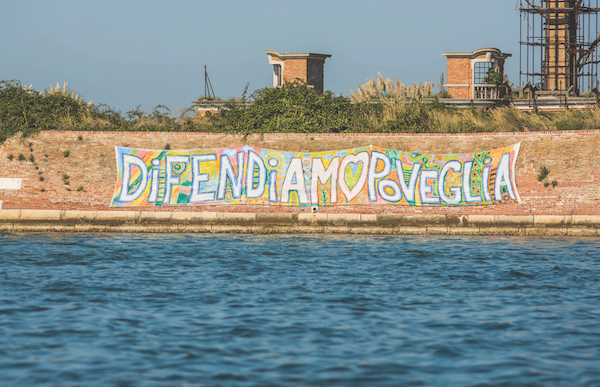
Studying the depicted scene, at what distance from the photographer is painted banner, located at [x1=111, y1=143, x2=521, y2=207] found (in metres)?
22.3

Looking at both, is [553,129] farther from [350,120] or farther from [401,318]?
[401,318]

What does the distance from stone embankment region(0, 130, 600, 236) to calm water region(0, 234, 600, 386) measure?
341 cm

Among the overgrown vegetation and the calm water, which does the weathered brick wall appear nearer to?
the overgrown vegetation

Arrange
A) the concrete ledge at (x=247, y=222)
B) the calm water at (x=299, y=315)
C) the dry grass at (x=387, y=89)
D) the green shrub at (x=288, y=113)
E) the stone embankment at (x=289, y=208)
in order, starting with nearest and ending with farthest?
1. the calm water at (x=299, y=315)
2. the stone embankment at (x=289, y=208)
3. the concrete ledge at (x=247, y=222)
4. the green shrub at (x=288, y=113)
5. the dry grass at (x=387, y=89)

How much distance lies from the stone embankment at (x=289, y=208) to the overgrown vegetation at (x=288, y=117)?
2.18 feet

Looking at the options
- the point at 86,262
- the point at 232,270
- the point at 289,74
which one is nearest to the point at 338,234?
the point at 232,270

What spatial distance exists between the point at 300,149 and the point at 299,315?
1296 centimetres

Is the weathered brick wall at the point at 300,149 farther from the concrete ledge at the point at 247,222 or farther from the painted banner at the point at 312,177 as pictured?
the concrete ledge at the point at 247,222

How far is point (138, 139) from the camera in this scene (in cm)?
2347

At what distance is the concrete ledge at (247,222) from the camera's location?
858 inches

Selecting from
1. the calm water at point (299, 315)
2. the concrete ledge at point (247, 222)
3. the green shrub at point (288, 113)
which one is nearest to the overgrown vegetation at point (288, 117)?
the green shrub at point (288, 113)

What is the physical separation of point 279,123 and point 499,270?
12.0 meters

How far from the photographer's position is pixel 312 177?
75.2 ft

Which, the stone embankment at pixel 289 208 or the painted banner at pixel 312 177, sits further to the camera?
the painted banner at pixel 312 177
